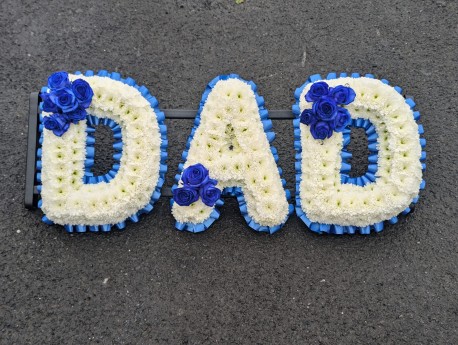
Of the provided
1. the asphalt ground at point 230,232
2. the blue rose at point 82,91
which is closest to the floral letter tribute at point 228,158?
the blue rose at point 82,91

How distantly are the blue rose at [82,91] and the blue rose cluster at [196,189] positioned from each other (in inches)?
15.0

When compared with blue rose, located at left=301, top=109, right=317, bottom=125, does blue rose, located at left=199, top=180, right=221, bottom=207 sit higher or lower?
lower

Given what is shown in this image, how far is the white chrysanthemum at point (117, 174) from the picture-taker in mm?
1612

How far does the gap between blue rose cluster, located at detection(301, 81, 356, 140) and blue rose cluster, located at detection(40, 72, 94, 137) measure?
69cm

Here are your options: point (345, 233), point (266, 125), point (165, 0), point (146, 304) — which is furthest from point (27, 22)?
point (345, 233)

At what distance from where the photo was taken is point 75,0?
195 cm

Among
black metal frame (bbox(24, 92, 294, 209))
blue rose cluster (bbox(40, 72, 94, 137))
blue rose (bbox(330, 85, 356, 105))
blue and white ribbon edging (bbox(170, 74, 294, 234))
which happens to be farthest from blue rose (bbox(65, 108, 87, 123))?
blue rose (bbox(330, 85, 356, 105))

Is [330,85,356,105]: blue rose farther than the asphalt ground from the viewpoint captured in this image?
No

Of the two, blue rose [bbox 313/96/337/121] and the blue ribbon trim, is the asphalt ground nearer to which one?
the blue ribbon trim

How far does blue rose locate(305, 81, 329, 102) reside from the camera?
1.62 metres

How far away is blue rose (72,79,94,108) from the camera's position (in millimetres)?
1598

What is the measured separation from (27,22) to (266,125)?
993 millimetres

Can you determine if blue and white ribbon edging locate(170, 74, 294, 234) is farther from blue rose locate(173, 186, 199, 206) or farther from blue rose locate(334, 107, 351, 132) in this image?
blue rose locate(334, 107, 351, 132)

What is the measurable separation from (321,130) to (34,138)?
0.93m
